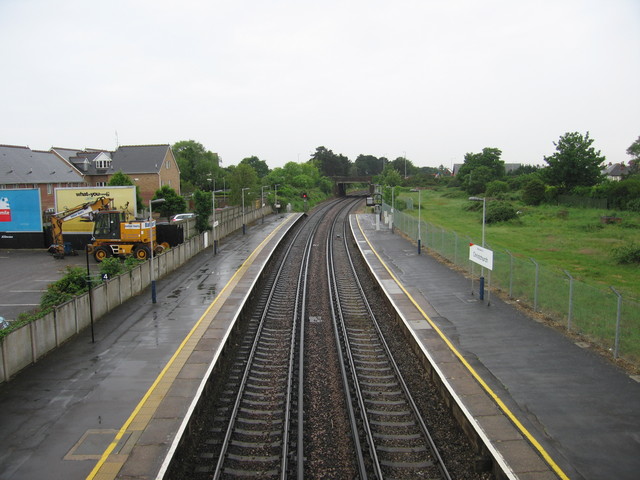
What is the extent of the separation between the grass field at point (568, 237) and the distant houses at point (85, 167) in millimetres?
39356

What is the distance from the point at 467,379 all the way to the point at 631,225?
40.6 metres

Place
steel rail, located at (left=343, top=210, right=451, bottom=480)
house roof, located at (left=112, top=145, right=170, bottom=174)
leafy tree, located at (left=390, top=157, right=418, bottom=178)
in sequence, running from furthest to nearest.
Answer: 1. leafy tree, located at (left=390, top=157, right=418, bottom=178)
2. house roof, located at (left=112, top=145, right=170, bottom=174)
3. steel rail, located at (left=343, top=210, right=451, bottom=480)

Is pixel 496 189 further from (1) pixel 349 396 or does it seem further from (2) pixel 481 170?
(1) pixel 349 396

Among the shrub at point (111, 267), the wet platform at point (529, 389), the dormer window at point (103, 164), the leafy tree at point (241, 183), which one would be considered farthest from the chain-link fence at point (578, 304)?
the dormer window at point (103, 164)

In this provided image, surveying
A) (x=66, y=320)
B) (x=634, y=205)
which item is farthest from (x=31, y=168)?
(x=634, y=205)

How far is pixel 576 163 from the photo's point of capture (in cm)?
6612

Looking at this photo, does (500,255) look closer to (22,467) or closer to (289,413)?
(289,413)

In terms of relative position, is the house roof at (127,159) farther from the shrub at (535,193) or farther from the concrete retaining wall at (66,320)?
the shrub at (535,193)

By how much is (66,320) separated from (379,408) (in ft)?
37.1

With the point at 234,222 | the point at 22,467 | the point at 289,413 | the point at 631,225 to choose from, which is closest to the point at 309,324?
the point at 289,413

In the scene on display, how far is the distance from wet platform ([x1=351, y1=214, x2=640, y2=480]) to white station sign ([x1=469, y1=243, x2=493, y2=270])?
5.54ft

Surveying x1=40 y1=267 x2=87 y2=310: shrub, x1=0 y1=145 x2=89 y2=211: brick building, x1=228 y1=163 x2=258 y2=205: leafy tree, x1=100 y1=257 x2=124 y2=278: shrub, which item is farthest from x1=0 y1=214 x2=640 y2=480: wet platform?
x1=0 y1=145 x2=89 y2=211: brick building

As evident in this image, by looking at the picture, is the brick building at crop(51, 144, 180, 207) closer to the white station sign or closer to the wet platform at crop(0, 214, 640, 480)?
the wet platform at crop(0, 214, 640, 480)

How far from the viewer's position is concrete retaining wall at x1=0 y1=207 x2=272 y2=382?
13944 mm
